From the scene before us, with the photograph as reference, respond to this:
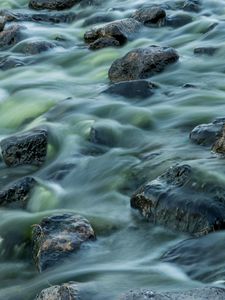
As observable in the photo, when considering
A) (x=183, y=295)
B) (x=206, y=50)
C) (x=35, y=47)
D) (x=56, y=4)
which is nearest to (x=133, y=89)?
(x=206, y=50)

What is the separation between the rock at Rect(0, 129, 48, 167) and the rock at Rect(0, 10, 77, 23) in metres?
7.92

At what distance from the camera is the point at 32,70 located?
12719 millimetres

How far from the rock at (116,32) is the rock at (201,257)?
7898 mm

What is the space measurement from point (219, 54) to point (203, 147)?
176 inches

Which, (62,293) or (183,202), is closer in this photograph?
(62,293)

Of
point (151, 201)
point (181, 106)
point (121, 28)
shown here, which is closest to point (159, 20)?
point (121, 28)

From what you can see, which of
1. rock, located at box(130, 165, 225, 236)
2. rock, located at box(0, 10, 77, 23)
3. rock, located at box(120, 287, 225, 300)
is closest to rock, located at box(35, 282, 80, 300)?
rock, located at box(120, 287, 225, 300)

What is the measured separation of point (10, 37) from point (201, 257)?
32.4 feet

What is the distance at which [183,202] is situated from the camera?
20.5 ft

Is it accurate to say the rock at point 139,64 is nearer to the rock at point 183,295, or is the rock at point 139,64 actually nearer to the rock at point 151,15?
the rock at point 151,15

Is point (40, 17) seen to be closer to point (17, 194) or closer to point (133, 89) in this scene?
point (133, 89)

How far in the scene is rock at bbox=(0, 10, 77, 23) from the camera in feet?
52.6

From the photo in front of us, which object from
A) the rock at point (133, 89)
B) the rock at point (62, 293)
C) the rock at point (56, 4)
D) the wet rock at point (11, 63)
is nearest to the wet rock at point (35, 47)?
the wet rock at point (11, 63)

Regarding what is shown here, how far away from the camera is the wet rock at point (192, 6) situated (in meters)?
15.0
